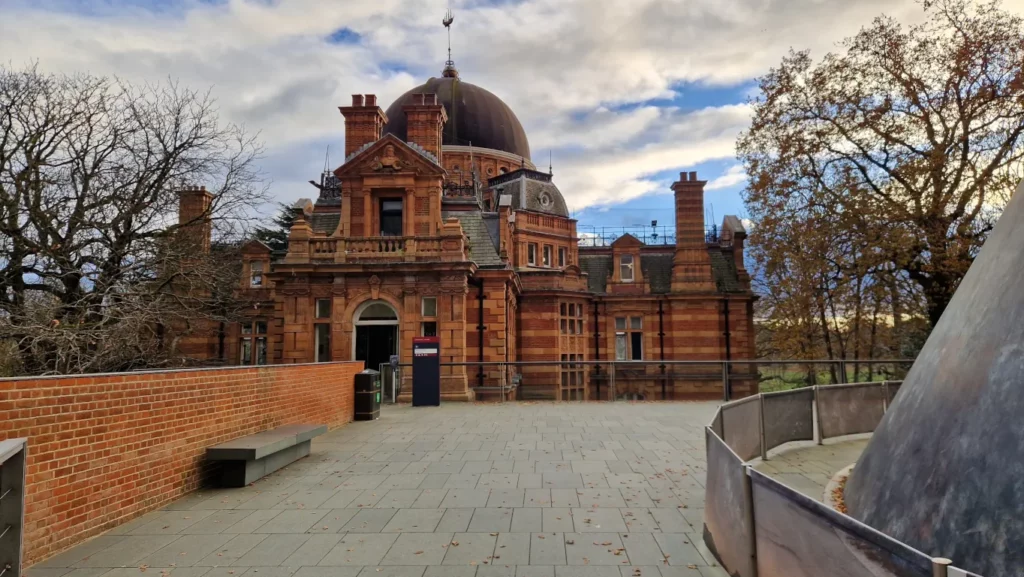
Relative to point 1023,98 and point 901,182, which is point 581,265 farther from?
point 1023,98

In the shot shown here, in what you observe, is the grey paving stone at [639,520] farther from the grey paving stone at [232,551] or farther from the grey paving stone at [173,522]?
the grey paving stone at [173,522]

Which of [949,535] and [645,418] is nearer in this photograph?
[949,535]

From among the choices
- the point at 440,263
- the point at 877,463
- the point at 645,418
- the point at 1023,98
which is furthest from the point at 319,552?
the point at 1023,98

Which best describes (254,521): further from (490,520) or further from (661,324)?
(661,324)

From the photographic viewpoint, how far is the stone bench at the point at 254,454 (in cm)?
747

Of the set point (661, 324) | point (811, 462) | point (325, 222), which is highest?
point (325, 222)

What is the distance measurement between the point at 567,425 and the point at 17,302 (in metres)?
13.0

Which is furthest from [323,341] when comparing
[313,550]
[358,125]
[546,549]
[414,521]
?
[546,549]

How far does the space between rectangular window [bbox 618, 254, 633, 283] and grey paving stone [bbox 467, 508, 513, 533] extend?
28305 mm

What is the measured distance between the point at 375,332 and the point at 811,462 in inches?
574

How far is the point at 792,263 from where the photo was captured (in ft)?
81.0

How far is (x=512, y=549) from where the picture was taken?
5.23 m

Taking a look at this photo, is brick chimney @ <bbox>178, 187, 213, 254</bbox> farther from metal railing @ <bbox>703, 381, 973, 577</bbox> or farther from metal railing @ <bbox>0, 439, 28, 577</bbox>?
metal railing @ <bbox>703, 381, 973, 577</bbox>

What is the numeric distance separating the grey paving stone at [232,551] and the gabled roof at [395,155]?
57.2 ft
